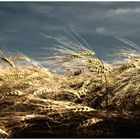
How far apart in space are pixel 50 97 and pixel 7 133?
0.47 metres

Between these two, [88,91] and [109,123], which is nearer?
[109,123]

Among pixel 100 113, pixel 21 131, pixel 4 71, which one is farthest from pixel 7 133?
pixel 4 71

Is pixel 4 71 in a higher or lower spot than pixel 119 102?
higher

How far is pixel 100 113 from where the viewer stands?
10.2 ft

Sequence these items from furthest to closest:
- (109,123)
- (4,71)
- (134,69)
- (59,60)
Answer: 1. (4,71)
2. (59,60)
3. (134,69)
4. (109,123)

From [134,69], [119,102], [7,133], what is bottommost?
[7,133]

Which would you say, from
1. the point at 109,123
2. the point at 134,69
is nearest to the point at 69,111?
the point at 109,123

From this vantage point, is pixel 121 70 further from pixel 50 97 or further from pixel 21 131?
pixel 21 131

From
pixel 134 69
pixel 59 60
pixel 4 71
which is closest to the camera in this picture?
pixel 134 69

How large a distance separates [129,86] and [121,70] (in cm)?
31

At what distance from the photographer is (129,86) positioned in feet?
10.4

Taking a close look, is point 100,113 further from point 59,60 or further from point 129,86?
point 59,60

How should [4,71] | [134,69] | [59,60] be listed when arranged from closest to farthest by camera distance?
[134,69] < [59,60] < [4,71]

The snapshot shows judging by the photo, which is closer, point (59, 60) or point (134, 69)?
point (134, 69)
